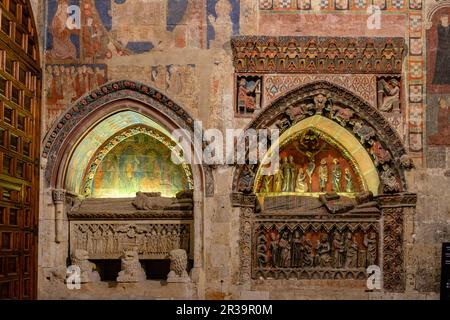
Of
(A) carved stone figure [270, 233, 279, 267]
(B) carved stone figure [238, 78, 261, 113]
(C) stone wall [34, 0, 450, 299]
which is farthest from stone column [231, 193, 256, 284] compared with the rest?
(B) carved stone figure [238, 78, 261, 113]

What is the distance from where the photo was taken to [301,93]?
12875 millimetres

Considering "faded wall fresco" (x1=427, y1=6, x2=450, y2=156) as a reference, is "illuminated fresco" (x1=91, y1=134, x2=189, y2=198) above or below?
below

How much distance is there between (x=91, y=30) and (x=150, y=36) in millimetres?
1050

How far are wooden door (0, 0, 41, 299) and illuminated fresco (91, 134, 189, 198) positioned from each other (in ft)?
6.30

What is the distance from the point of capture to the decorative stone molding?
42.0ft

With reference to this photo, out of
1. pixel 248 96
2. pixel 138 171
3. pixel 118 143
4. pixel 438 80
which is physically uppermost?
pixel 438 80

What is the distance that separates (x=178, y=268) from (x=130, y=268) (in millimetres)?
835

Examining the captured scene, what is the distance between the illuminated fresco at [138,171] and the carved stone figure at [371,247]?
3.59 meters

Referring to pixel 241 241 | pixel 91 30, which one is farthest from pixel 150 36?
pixel 241 241

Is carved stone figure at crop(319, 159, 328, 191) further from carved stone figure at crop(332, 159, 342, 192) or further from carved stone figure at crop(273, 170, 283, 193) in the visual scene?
carved stone figure at crop(273, 170, 283, 193)

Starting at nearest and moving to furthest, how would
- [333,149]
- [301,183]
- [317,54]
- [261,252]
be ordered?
[317,54] < [261,252] < [301,183] < [333,149]

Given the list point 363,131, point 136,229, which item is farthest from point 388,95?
point 136,229

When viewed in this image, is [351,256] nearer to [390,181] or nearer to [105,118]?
[390,181]

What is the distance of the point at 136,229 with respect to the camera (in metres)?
13.1
